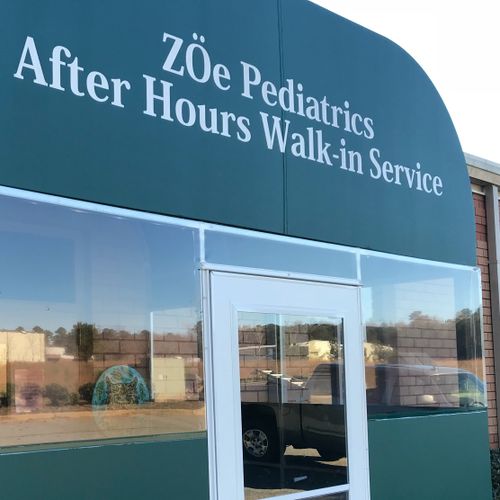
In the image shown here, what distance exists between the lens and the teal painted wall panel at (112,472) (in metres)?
3.15

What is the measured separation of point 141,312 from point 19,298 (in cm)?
65

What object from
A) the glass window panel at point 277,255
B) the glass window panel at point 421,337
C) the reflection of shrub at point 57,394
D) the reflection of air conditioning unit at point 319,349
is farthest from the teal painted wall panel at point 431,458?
the reflection of shrub at point 57,394

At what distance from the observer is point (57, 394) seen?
3412 mm

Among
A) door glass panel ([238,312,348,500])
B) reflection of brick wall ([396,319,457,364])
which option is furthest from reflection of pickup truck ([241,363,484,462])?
reflection of brick wall ([396,319,457,364])

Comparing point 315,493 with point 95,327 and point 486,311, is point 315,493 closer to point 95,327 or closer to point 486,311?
point 95,327

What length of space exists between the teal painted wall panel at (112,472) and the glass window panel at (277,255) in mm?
1033

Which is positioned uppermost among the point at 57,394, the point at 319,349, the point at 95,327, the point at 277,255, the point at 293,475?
the point at 277,255

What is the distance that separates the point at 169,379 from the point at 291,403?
1.01 m

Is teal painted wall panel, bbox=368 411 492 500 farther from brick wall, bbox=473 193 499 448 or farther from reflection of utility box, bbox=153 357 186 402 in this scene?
brick wall, bbox=473 193 499 448

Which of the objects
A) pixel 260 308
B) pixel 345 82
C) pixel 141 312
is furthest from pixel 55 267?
pixel 345 82

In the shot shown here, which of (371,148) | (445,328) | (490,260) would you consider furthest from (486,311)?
(371,148)

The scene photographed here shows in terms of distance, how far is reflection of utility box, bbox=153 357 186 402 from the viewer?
379 centimetres

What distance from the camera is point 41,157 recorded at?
3.40m

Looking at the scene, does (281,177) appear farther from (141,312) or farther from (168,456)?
(168,456)
